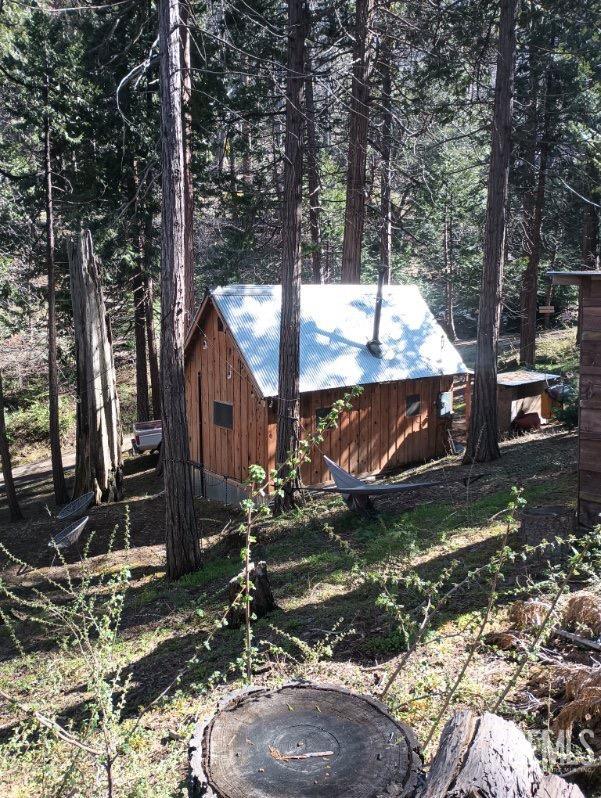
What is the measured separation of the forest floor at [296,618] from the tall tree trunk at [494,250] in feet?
2.75

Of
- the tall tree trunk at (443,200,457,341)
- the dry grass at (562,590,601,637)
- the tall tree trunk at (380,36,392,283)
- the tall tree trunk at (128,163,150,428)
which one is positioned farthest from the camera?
the tall tree trunk at (443,200,457,341)

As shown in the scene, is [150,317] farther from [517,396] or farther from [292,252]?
[517,396]

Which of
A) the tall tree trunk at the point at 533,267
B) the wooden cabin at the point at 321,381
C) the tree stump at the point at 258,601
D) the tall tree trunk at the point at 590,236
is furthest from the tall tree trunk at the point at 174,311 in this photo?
the tall tree trunk at the point at 590,236

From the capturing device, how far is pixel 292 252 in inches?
447

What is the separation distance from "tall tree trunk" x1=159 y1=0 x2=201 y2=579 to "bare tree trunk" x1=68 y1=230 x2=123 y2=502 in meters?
6.84

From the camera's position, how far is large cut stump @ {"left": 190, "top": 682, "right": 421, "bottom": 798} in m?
2.87

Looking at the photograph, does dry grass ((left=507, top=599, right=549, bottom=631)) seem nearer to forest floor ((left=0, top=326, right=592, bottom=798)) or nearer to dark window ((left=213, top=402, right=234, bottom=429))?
forest floor ((left=0, top=326, right=592, bottom=798))

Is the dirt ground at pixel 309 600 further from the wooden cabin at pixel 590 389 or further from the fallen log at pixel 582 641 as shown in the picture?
the wooden cabin at pixel 590 389

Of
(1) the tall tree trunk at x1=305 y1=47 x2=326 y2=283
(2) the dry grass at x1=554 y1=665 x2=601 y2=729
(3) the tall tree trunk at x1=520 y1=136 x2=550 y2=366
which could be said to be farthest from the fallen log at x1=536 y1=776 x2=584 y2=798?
(3) the tall tree trunk at x1=520 y1=136 x2=550 y2=366

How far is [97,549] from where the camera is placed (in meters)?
12.8

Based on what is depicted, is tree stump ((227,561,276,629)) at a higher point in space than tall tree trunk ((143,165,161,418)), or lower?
lower

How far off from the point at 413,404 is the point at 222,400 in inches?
189

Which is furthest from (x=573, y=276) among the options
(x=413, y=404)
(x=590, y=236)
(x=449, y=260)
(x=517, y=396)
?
(x=449, y=260)

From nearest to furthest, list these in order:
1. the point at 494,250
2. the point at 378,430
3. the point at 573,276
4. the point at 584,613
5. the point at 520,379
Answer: the point at 584,613
the point at 573,276
the point at 494,250
the point at 378,430
the point at 520,379
